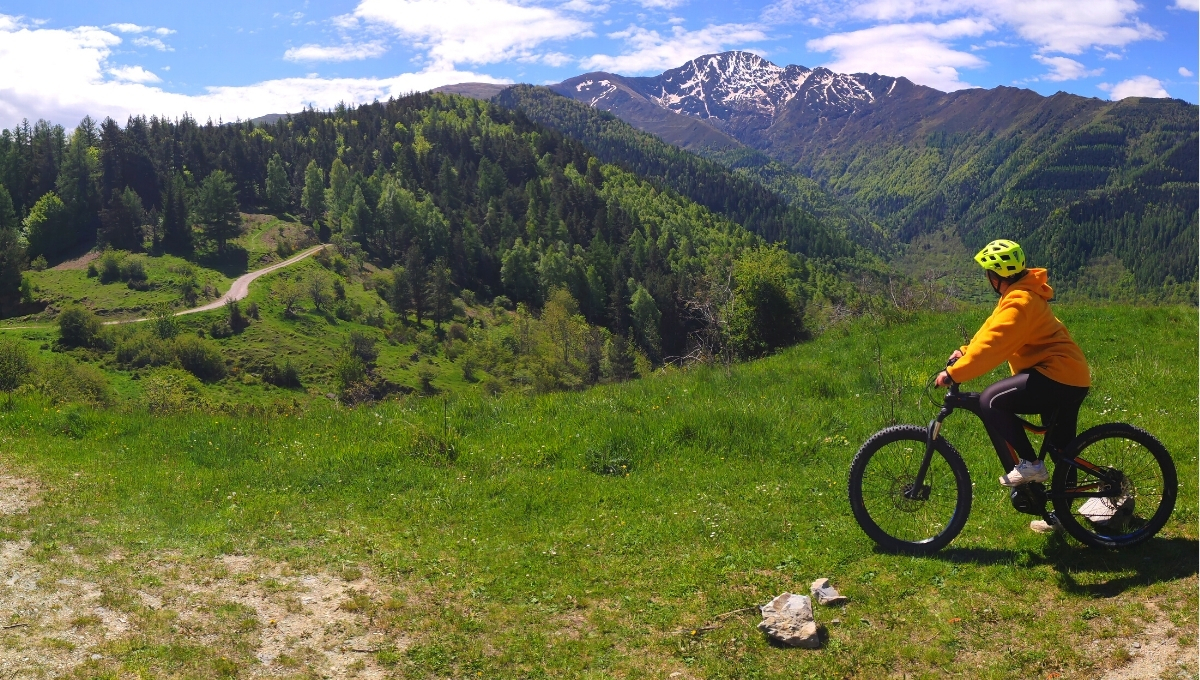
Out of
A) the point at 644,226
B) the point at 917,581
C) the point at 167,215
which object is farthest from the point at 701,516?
the point at 644,226

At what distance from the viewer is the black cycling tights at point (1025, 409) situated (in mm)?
6480

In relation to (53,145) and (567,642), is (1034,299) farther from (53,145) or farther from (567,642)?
(53,145)

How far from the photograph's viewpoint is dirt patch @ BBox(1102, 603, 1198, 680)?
4.80 m

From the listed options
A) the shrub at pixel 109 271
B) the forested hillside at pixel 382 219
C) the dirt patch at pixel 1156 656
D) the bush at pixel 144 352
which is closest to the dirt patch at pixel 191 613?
the dirt patch at pixel 1156 656

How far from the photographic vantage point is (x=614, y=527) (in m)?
8.26

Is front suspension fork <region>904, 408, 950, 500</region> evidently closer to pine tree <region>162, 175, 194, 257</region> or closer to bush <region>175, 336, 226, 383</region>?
bush <region>175, 336, 226, 383</region>

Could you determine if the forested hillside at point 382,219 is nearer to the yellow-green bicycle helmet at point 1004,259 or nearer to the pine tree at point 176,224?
the pine tree at point 176,224

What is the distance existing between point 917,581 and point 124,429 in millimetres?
11872

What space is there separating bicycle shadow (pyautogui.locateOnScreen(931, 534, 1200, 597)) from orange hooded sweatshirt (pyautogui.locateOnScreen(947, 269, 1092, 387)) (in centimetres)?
154

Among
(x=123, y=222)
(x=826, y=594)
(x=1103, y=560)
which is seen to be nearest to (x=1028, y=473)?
(x=1103, y=560)

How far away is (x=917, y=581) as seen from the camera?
21.2ft

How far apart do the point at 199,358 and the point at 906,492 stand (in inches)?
4231

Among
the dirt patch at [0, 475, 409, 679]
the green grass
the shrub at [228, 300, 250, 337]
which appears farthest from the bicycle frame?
the shrub at [228, 300, 250, 337]

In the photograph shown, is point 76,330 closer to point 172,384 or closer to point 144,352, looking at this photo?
point 144,352
